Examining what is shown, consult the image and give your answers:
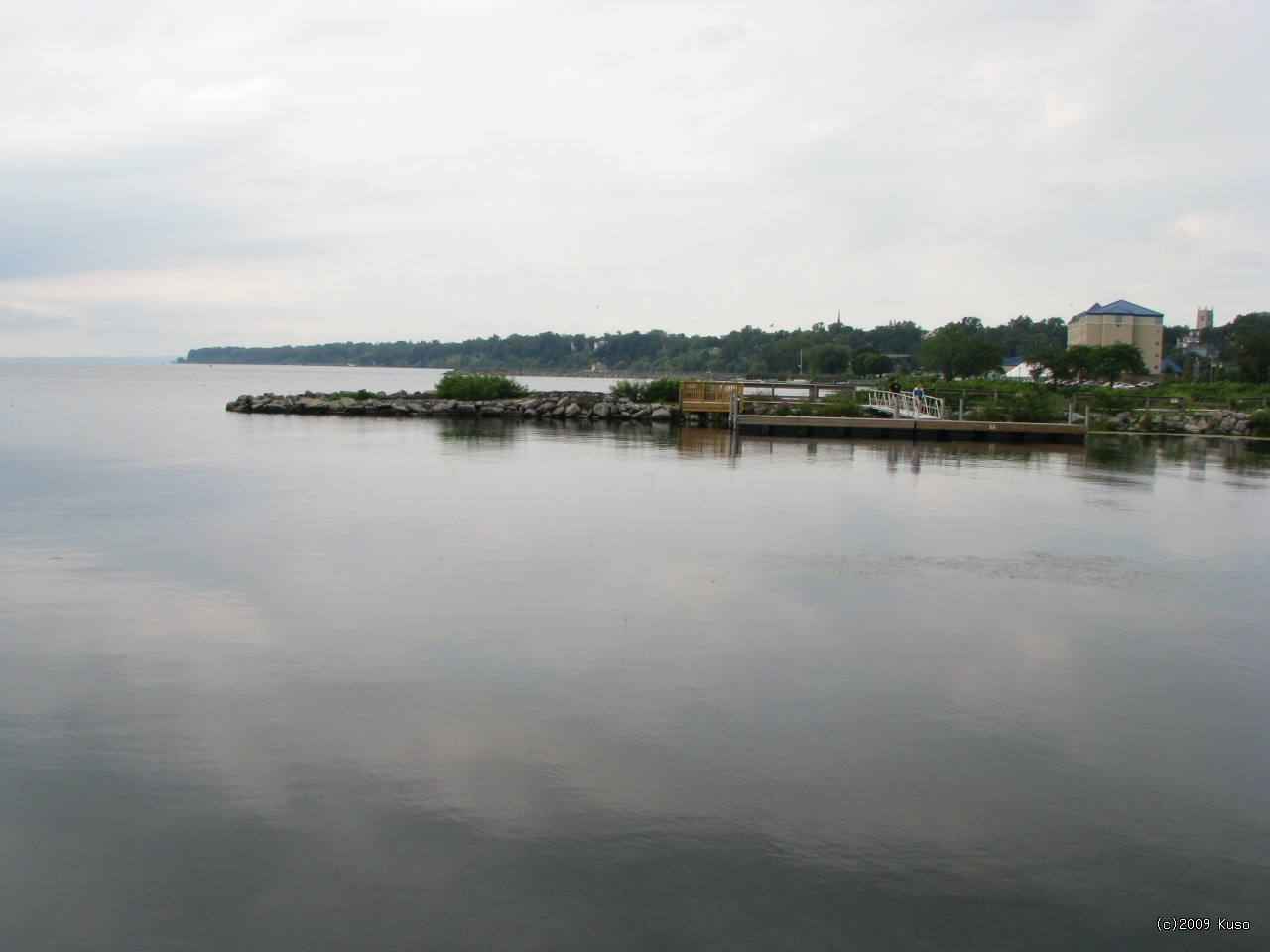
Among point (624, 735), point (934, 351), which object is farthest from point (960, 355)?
point (624, 735)

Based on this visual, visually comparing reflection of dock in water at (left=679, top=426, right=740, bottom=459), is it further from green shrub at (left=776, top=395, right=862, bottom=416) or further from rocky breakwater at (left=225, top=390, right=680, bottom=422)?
rocky breakwater at (left=225, top=390, right=680, bottom=422)

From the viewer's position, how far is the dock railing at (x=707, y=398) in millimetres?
39531

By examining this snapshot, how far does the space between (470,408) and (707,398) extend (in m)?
10.2

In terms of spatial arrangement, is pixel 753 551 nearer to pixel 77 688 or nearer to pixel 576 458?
pixel 77 688

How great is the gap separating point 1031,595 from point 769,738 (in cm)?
501

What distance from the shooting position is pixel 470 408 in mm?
44094

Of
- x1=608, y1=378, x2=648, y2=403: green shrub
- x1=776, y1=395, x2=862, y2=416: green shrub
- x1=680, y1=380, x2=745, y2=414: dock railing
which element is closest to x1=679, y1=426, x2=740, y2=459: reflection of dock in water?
x1=680, y1=380, x2=745, y2=414: dock railing

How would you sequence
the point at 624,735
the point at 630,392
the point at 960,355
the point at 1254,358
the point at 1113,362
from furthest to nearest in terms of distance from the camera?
the point at 960,355 → the point at 1113,362 → the point at 1254,358 → the point at 630,392 → the point at 624,735

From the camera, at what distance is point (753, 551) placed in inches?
486

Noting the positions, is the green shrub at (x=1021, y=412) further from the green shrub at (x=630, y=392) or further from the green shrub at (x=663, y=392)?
the green shrub at (x=630, y=392)

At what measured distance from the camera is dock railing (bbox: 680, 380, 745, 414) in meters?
39.5

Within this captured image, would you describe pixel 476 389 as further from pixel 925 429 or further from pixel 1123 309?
pixel 1123 309

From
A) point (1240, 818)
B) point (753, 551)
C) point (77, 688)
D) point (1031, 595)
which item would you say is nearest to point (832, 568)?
point (753, 551)

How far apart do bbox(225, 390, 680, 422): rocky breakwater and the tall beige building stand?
333 feet
